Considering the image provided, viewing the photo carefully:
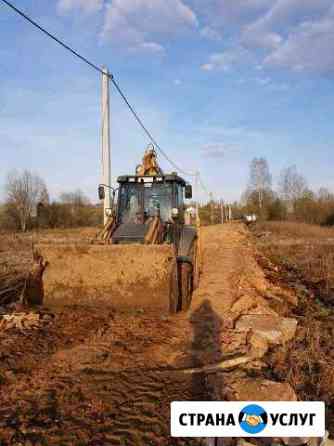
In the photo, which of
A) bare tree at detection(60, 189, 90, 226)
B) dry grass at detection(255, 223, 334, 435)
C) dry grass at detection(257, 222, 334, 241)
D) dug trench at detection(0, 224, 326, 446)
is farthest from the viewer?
bare tree at detection(60, 189, 90, 226)

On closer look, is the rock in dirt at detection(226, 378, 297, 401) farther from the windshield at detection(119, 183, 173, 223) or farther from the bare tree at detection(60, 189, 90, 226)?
the bare tree at detection(60, 189, 90, 226)

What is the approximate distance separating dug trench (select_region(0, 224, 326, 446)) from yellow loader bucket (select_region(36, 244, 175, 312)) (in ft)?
0.68

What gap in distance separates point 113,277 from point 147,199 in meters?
2.40

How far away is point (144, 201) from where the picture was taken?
8.20 metres

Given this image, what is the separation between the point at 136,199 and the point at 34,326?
350cm

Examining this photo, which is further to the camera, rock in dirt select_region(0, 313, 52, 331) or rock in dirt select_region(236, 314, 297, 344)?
rock in dirt select_region(0, 313, 52, 331)

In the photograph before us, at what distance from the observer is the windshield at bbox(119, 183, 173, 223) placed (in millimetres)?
8125

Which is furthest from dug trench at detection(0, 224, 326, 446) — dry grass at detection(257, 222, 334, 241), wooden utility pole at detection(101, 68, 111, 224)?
dry grass at detection(257, 222, 334, 241)

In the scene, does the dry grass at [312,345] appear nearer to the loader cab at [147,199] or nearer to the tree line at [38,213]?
the loader cab at [147,199]

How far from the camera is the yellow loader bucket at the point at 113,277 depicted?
6.27 m

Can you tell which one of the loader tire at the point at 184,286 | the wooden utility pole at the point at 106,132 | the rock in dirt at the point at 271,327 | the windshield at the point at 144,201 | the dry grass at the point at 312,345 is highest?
the wooden utility pole at the point at 106,132

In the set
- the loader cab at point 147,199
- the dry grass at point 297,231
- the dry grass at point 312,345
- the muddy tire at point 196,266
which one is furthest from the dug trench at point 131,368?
the dry grass at point 297,231

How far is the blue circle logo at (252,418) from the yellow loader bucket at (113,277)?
4220 millimetres

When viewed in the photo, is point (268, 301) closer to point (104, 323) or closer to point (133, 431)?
point (104, 323)
